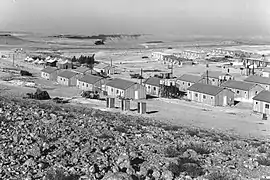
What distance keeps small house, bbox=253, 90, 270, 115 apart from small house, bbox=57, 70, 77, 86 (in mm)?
24678

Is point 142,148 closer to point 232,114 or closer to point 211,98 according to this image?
point 232,114

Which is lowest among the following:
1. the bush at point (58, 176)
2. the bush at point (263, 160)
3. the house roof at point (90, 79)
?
the house roof at point (90, 79)

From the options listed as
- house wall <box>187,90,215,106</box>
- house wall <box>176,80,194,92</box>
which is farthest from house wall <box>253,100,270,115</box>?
house wall <box>176,80,194,92</box>

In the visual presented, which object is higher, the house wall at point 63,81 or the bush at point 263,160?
the bush at point 263,160

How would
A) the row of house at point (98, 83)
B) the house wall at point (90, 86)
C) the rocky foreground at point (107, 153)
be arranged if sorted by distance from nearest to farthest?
the rocky foreground at point (107, 153) < the row of house at point (98, 83) < the house wall at point (90, 86)

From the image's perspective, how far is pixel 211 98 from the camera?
43.2m

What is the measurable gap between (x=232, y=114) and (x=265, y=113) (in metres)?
3.15

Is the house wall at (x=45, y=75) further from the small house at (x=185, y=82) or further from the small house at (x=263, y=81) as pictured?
the small house at (x=263, y=81)

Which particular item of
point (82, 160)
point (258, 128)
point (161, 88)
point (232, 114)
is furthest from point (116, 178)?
point (161, 88)

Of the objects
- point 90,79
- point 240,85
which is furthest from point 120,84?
point 240,85

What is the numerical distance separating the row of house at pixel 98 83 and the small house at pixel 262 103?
39.3 feet

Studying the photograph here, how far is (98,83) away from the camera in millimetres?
50125

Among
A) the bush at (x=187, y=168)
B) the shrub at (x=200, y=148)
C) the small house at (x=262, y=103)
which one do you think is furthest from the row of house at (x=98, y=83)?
the bush at (x=187, y=168)

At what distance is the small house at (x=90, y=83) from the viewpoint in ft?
164
